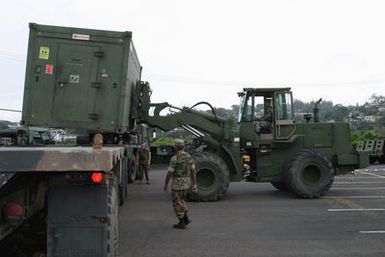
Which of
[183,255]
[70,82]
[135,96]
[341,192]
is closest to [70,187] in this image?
[183,255]

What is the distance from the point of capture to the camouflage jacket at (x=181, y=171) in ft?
30.8

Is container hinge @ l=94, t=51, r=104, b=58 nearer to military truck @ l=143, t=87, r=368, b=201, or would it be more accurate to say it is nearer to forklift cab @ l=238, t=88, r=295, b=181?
military truck @ l=143, t=87, r=368, b=201

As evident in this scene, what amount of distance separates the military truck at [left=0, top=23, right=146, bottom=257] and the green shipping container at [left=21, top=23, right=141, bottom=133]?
20mm

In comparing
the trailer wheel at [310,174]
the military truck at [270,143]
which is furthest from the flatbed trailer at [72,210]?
the trailer wheel at [310,174]

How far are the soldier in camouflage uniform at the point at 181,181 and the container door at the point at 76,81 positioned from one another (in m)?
2.28

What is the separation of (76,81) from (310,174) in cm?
672

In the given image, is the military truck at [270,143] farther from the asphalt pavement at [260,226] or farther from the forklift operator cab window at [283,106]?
the asphalt pavement at [260,226]

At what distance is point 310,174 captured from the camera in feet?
44.2

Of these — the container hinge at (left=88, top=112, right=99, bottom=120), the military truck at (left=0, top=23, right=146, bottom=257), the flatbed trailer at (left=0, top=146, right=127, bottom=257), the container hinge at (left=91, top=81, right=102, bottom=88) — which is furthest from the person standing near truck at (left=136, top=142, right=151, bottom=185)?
the flatbed trailer at (left=0, top=146, right=127, bottom=257)

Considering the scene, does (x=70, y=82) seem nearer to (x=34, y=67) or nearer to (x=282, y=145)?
(x=34, y=67)

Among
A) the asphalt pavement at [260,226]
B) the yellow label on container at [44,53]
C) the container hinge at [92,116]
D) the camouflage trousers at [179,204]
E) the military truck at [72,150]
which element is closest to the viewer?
the military truck at [72,150]

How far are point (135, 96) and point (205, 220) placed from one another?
4.11 metres

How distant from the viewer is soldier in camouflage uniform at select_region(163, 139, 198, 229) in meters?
9.31

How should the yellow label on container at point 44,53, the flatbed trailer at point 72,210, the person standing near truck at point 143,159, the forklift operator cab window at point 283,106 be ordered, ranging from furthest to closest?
1. the person standing near truck at point 143,159
2. the forklift operator cab window at point 283,106
3. the yellow label on container at point 44,53
4. the flatbed trailer at point 72,210
